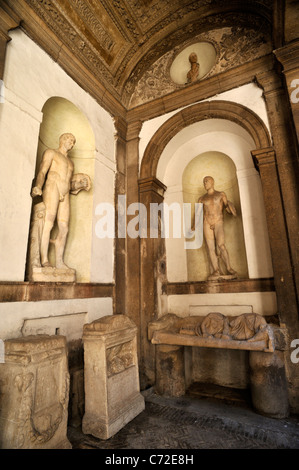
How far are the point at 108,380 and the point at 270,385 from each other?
189cm

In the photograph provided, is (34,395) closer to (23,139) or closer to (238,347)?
(238,347)

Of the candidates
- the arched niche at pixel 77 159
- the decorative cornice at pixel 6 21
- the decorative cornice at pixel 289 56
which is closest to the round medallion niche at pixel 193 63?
the decorative cornice at pixel 289 56

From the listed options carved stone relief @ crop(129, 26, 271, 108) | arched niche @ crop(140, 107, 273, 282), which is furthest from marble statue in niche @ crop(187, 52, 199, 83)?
arched niche @ crop(140, 107, 273, 282)

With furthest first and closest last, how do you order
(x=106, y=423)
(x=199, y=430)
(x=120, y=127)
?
(x=120, y=127) → (x=199, y=430) → (x=106, y=423)

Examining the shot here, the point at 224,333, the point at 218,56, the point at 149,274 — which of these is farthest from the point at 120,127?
the point at 224,333

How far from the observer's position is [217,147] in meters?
5.54

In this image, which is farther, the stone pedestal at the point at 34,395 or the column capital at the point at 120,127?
the column capital at the point at 120,127

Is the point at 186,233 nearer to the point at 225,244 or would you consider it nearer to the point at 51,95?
the point at 225,244

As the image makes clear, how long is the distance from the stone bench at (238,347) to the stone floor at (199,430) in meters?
0.24

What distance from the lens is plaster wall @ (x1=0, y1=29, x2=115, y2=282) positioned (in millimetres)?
2994

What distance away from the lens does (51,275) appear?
11.4 ft

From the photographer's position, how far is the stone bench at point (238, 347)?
309 centimetres

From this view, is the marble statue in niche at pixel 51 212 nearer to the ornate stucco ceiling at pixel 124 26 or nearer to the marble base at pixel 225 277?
the ornate stucco ceiling at pixel 124 26

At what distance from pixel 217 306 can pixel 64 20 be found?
5286 millimetres
